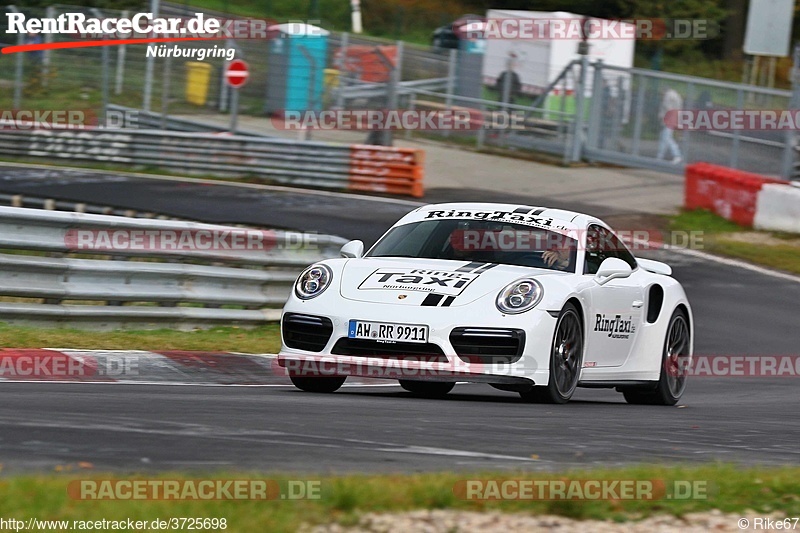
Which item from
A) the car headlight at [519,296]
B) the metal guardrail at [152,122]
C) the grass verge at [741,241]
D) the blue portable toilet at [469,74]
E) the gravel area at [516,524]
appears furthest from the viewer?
the blue portable toilet at [469,74]

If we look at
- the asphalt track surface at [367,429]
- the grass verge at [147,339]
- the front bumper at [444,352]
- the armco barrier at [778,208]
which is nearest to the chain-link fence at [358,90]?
the armco barrier at [778,208]

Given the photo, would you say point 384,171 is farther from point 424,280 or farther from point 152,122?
point 424,280

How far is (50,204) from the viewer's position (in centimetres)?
1850

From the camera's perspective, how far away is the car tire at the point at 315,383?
28.9 feet

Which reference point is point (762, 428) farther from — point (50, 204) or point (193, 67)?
point (193, 67)

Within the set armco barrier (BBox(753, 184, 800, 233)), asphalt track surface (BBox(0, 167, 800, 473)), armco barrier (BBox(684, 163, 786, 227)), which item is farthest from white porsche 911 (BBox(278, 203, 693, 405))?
armco barrier (BBox(684, 163, 786, 227))

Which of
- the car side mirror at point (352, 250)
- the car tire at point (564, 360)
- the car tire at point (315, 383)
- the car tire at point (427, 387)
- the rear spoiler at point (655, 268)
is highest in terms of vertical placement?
the car side mirror at point (352, 250)

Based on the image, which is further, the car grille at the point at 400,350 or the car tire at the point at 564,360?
the car tire at the point at 564,360

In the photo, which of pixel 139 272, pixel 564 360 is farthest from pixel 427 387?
pixel 139 272

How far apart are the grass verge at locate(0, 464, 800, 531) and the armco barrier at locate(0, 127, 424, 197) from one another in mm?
18209

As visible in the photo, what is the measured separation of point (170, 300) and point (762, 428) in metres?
4.96

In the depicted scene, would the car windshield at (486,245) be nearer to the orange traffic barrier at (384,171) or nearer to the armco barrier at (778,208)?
the armco barrier at (778,208)

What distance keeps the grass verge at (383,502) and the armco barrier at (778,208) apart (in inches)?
621

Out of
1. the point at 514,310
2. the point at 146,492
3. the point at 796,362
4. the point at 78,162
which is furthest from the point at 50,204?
the point at 146,492
